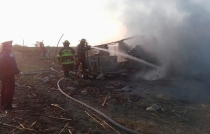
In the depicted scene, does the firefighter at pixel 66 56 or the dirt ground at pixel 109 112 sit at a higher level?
the firefighter at pixel 66 56

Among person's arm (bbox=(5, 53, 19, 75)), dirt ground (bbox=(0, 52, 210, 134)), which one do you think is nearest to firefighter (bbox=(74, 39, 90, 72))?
dirt ground (bbox=(0, 52, 210, 134))

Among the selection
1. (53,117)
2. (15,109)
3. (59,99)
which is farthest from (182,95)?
(15,109)

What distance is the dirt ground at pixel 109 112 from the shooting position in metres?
5.48

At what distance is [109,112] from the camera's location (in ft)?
22.3

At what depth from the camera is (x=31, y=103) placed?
7.77 m

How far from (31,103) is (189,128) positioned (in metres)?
4.72

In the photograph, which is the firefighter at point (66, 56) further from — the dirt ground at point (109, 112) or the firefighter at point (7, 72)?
the firefighter at point (7, 72)

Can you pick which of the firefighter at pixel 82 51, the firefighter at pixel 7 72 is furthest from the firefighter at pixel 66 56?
the firefighter at pixel 7 72

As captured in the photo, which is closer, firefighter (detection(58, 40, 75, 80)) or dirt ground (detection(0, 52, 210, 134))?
dirt ground (detection(0, 52, 210, 134))

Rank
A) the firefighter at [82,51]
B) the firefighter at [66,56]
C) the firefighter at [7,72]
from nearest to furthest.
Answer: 1. the firefighter at [7,72]
2. the firefighter at [66,56]
3. the firefighter at [82,51]

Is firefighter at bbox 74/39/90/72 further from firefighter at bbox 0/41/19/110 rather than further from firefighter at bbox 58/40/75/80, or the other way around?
firefighter at bbox 0/41/19/110

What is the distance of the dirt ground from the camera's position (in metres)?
5.48

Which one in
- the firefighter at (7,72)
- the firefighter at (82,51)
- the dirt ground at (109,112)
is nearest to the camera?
the dirt ground at (109,112)

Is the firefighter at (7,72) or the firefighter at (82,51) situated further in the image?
the firefighter at (82,51)
